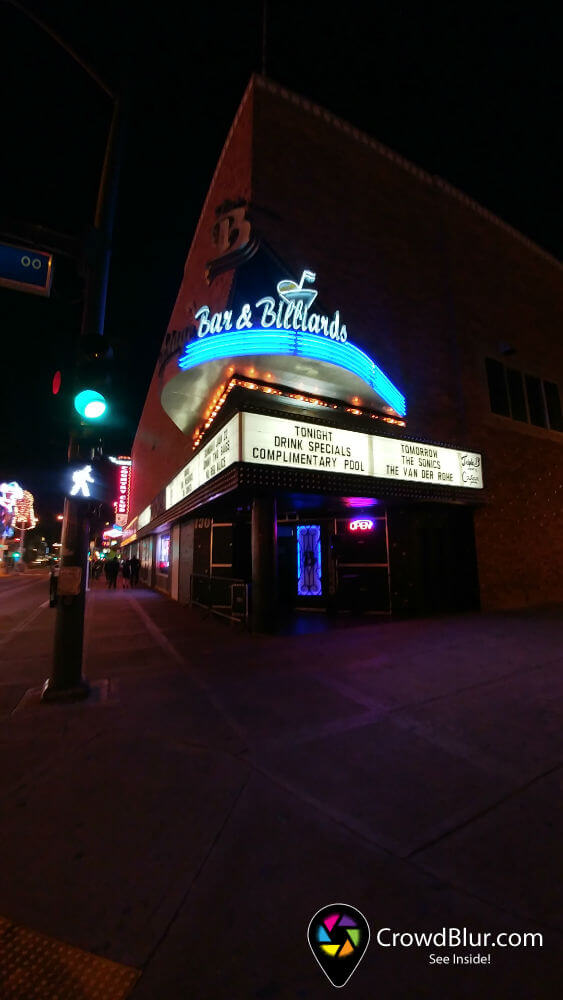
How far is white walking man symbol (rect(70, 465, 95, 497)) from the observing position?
5.44m

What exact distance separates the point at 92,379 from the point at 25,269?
5.10 ft

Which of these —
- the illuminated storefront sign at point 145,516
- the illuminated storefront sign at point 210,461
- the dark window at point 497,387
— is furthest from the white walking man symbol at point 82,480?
the illuminated storefront sign at point 145,516

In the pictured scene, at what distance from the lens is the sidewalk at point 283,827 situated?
1.84 metres

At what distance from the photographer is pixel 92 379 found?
16.6 feet

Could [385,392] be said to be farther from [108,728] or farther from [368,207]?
[108,728]

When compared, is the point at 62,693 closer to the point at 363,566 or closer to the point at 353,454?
the point at 353,454

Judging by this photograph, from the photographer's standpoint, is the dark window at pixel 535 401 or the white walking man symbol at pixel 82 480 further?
the dark window at pixel 535 401

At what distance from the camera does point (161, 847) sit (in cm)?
256

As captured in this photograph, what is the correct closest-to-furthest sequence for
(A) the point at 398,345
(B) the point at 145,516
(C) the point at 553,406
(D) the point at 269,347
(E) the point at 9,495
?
1. (D) the point at 269,347
2. (A) the point at 398,345
3. (C) the point at 553,406
4. (B) the point at 145,516
5. (E) the point at 9,495

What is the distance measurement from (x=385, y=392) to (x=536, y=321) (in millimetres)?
9575

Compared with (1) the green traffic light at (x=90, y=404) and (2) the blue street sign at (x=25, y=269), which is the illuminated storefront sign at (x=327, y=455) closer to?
(1) the green traffic light at (x=90, y=404)

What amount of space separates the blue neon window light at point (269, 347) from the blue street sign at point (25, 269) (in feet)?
10.7

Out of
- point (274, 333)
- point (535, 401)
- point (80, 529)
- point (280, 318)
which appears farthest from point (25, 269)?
point (535, 401)

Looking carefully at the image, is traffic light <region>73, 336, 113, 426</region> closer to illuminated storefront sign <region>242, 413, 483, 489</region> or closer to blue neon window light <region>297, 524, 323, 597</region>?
illuminated storefront sign <region>242, 413, 483, 489</region>
